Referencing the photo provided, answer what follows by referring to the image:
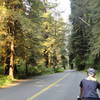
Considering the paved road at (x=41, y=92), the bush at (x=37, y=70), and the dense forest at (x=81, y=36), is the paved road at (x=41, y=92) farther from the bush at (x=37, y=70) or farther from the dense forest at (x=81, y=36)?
the dense forest at (x=81, y=36)

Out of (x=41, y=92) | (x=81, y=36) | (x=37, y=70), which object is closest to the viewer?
(x=41, y=92)

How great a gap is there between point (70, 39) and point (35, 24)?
40732mm

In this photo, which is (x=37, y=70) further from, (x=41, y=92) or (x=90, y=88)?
(x=90, y=88)

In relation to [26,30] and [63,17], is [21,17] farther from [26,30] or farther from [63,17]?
[63,17]

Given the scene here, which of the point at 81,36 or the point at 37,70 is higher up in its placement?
the point at 81,36

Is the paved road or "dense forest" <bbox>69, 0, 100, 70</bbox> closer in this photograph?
the paved road

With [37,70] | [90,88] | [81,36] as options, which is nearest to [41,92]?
[90,88]

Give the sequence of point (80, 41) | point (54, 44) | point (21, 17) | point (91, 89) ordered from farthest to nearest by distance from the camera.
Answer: point (54, 44)
point (80, 41)
point (21, 17)
point (91, 89)

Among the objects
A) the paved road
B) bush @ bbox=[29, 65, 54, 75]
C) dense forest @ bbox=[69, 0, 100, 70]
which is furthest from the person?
dense forest @ bbox=[69, 0, 100, 70]

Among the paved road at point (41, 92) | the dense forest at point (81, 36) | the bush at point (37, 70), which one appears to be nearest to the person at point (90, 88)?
the paved road at point (41, 92)

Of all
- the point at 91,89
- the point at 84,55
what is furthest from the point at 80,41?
the point at 91,89

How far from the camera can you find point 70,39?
7506 cm

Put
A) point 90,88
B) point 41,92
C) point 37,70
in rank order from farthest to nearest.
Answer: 1. point 37,70
2. point 41,92
3. point 90,88

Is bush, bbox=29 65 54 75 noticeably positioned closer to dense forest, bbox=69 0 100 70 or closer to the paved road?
dense forest, bbox=69 0 100 70
